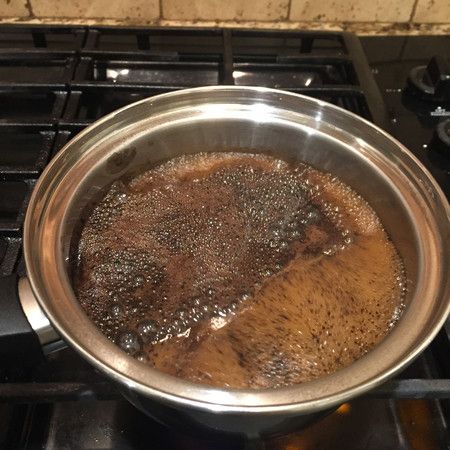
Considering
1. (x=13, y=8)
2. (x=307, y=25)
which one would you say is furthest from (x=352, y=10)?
(x=13, y=8)

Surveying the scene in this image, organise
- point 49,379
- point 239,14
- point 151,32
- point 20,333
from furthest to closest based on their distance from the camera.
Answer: point 239,14 → point 151,32 → point 49,379 → point 20,333

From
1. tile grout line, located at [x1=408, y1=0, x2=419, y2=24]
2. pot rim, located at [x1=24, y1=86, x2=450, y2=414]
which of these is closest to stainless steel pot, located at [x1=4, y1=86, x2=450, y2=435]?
pot rim, located at [x1=24, y1=86, x2=450, y2=414]

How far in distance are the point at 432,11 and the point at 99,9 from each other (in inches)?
26.1

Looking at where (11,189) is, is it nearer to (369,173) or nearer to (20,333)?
(20,333)

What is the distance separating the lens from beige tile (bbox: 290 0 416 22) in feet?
3.24

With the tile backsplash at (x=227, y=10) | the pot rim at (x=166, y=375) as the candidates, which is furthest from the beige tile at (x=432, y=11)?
the pot rim at (x=166, y=375)

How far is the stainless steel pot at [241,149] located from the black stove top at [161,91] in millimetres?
84

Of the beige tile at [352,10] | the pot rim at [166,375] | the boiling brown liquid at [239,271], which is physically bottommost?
the boiling brown liquid at [239,271]

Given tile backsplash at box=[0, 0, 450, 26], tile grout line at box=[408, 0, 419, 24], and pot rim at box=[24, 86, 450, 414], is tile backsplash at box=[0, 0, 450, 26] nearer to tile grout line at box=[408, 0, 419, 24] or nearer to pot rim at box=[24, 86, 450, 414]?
tile grout line at box=[408, 0, 419, 24]

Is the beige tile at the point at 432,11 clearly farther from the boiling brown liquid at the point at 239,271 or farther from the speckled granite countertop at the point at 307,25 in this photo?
the boiling brown liquid at the point at 239,271

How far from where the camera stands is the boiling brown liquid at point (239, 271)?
51 centimetres

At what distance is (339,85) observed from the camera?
0.82m

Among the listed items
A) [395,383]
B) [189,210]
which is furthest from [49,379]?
[395,383]

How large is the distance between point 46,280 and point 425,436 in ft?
1.46
